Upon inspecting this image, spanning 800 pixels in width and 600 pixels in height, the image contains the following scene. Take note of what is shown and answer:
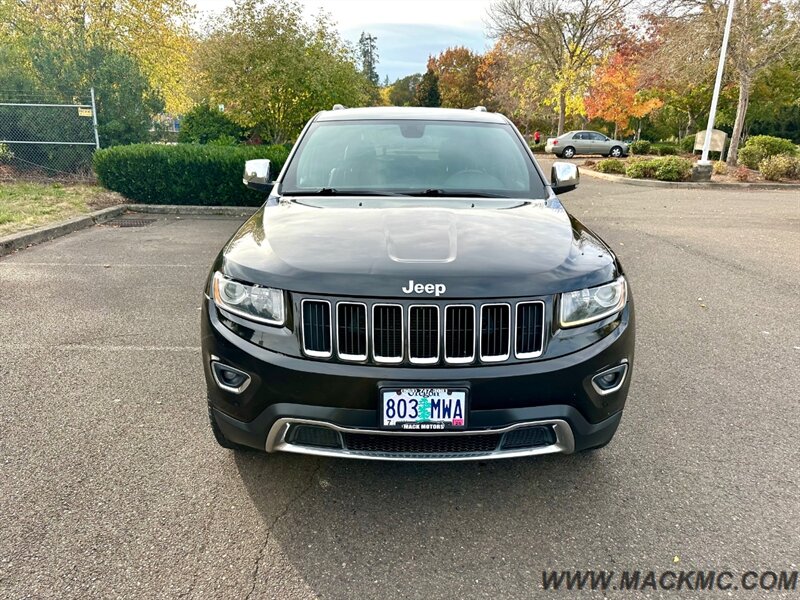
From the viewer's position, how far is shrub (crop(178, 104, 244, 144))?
15.7 m

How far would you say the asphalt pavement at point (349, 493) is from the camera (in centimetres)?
218

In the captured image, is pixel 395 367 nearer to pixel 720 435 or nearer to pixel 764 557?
pixel 764 557

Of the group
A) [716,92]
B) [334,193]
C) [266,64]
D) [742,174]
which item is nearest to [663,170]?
[716,92]

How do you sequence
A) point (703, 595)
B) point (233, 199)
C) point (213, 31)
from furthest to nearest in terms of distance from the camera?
point (213, 31), point (233, 199), point (703, 595)

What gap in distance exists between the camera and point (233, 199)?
35.3 feet

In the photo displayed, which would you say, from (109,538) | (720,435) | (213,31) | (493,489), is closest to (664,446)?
(720,435)

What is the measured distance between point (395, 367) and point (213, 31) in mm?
12814

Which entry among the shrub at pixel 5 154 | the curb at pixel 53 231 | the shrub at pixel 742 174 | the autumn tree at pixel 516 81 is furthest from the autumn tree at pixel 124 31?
the autumn tree at pixel 516 81

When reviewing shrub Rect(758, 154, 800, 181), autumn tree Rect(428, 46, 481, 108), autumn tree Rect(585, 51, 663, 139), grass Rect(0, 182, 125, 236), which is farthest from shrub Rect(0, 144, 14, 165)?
autumn tree Rect(428, 46, 481, 108)

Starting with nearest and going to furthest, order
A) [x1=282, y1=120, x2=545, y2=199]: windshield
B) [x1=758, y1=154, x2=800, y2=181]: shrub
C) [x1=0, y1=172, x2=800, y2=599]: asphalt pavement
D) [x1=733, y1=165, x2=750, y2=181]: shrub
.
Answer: [x1=0, y1=172, x2=800, y2=599]: asphalt pavement < [x1=282, y1=120, x2=545, y2=199]: windshield < [x1=758, y1=154, x2=800, y2=181]: shrub < [x1=733, y1=165, x2=750, y2=181]: shrub

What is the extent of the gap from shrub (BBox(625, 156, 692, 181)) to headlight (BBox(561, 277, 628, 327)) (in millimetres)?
16465

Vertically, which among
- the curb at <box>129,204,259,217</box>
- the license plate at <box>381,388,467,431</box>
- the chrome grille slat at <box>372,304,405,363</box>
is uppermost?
the chrome grille slat at <box>372,304,405,363</box>

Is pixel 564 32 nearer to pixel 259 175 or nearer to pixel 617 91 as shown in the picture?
pixel 617 91

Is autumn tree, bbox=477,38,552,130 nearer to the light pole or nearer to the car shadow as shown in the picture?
the light pole
